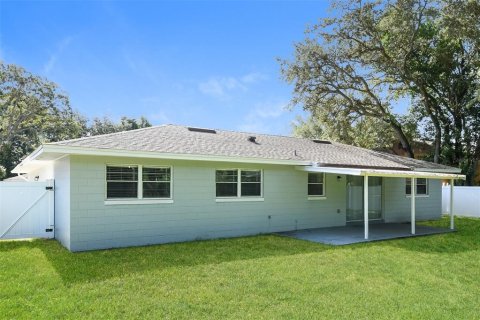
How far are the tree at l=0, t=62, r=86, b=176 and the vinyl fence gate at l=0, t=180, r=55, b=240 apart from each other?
2210cm

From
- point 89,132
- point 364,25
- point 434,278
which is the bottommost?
point 434,278

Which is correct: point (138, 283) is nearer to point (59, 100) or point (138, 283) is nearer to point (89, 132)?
point (59, 100)

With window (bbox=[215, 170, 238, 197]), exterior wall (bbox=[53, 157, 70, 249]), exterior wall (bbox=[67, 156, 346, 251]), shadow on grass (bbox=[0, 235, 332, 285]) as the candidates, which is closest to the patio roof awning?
exterior wall (bbox=[67, 156, 346, 251])

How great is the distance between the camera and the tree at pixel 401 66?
18766 millimetres

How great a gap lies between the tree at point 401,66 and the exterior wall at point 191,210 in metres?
9.59

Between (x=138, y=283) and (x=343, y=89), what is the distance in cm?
1893

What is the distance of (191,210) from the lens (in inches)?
424

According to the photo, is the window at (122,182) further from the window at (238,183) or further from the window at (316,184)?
the window at (316,184)

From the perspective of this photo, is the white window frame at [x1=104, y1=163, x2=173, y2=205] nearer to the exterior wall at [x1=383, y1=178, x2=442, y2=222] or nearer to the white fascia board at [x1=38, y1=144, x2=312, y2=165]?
the white fascia board at [x1=38, y1=144, x2=312, y2=165]

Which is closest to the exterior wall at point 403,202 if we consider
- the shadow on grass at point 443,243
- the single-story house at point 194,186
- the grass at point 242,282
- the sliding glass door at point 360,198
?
the sliding glass door at point 360,198

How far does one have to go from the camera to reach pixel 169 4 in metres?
14.9

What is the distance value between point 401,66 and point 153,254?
17803 millimetres

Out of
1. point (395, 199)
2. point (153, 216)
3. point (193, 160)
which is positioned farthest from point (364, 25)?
point (153, 216)

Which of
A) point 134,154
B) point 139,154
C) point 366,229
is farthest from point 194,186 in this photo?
point 366,229
